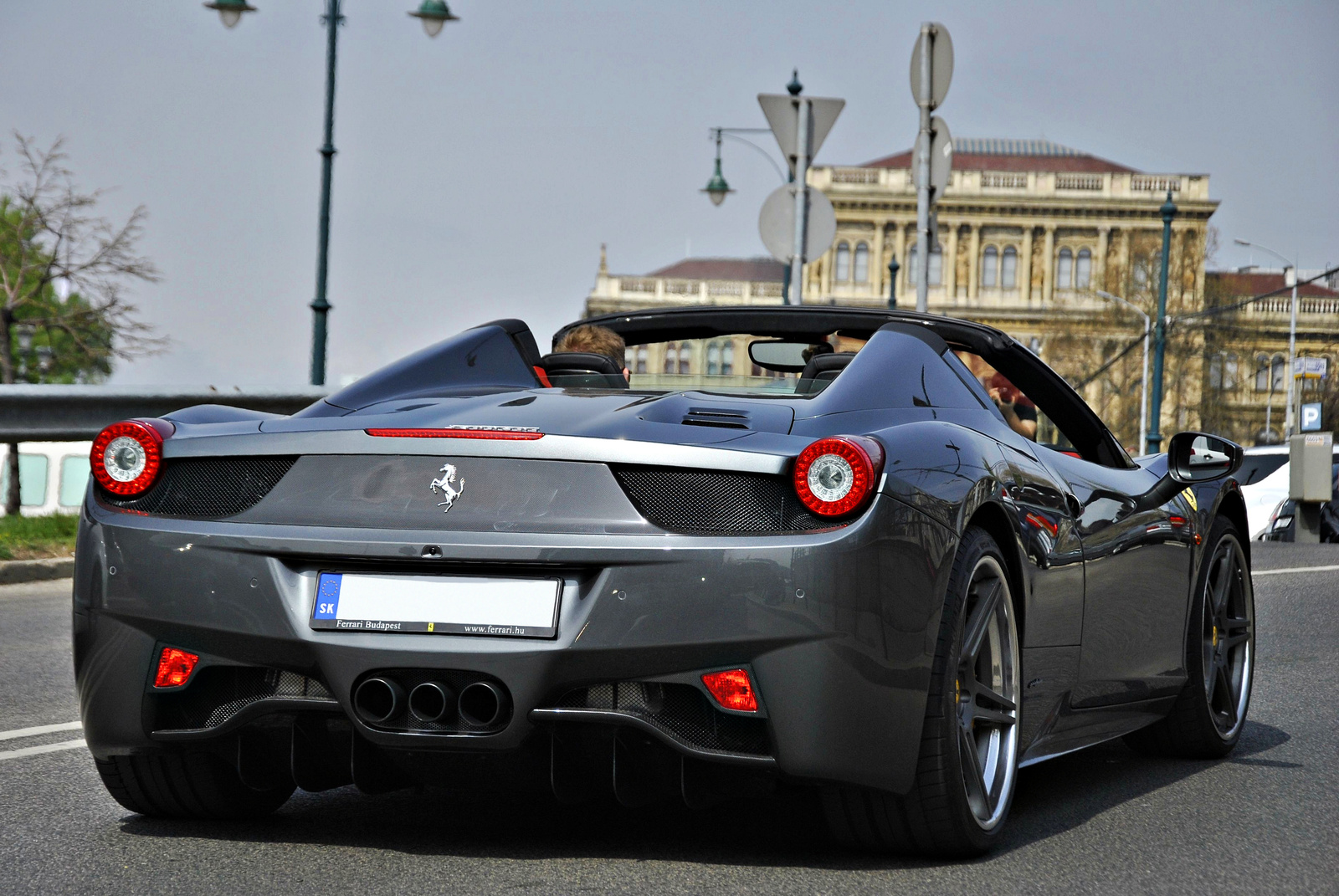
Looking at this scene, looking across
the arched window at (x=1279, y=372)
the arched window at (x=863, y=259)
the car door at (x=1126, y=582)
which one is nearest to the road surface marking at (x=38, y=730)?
the car door at (x=1126, y=582)

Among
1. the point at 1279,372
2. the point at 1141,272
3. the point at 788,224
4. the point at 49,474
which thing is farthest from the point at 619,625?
the point at 1279,372

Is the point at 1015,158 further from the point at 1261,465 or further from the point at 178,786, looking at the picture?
the point at 178,786

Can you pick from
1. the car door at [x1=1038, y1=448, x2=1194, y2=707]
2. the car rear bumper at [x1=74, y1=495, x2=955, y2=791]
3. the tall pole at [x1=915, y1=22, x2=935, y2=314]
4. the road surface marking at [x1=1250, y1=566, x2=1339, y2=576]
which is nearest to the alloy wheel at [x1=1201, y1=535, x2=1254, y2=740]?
the car door at [x1=1038, y1=448, x2=1194, y2=707]

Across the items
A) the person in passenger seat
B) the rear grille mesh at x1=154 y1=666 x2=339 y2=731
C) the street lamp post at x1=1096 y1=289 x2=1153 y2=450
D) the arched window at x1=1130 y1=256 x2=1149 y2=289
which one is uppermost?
the arched window at x1=1130 y1=256 x2=1149 y2=289

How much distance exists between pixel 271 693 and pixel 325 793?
1.03m

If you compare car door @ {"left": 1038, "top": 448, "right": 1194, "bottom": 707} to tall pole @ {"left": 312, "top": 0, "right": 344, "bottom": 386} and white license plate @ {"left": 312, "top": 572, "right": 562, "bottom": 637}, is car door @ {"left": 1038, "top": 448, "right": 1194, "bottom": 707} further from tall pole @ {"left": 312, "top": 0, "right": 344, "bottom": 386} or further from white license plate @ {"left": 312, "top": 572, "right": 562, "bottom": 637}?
tall pole @ {"left": 312, "top": 0, "right": 344, "bottom": 386}

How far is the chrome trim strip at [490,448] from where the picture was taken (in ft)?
10.7

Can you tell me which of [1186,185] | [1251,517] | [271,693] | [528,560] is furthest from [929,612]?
[1186,185]

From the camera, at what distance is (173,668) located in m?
3.42

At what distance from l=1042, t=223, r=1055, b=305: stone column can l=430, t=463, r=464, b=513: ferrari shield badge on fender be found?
108 m

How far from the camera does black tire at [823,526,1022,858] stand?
3.43 m

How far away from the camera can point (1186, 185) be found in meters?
106

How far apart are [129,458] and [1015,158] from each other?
115715 millimetres

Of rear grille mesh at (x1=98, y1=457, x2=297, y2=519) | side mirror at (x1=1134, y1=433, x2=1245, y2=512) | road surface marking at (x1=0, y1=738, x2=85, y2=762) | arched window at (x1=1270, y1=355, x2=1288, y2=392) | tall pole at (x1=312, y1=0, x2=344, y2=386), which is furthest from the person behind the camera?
arched window at (x1=1270, y1=355, x2=1288, y2=392)
